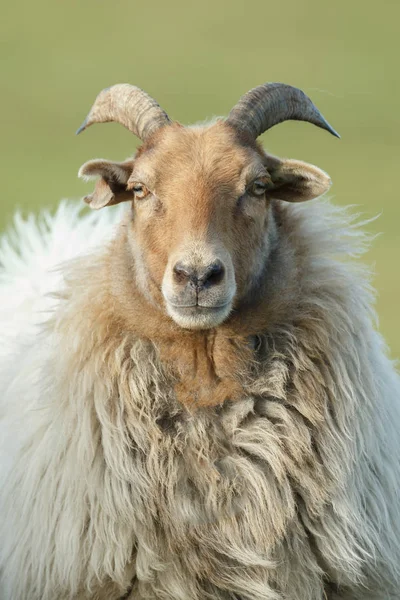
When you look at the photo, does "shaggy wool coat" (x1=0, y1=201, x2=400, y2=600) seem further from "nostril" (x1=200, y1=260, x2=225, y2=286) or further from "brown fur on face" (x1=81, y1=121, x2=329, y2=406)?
"nostril" (x1=200, y1=260, x2=225, y2=286)

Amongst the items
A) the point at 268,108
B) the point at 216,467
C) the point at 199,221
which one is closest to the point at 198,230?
the point at 199,221

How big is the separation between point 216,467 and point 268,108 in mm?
1709

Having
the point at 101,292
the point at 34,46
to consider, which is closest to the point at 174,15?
the point at 34,46

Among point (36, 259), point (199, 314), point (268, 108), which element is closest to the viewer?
point (199, 314)

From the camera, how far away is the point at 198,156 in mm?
5543

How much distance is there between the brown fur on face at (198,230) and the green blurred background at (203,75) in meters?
9.46

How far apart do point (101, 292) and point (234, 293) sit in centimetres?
87

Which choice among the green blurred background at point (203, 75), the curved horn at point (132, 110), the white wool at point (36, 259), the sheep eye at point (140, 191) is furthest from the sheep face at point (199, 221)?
the green blurred background at point (203, 75)

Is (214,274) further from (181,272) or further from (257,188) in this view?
(257,188)

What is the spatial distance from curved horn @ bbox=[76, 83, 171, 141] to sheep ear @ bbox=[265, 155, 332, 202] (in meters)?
0.56

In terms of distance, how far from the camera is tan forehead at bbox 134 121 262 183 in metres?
5.51

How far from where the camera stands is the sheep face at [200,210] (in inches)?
205

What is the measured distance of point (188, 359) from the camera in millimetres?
5629

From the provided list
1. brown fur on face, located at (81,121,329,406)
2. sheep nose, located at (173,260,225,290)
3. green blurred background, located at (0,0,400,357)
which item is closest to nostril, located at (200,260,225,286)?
sheep nose, located at (173,260,225,290)
